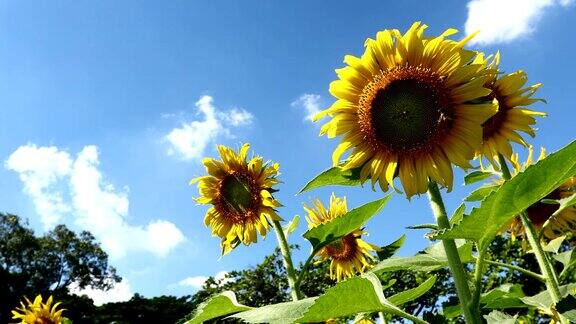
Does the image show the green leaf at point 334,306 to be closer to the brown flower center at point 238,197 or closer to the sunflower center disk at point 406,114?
the sunflower center disk at point 406,114

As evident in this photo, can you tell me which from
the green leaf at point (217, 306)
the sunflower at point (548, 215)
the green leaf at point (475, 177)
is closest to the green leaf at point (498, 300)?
the green leaf at point (475, 177)

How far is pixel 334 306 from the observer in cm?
150

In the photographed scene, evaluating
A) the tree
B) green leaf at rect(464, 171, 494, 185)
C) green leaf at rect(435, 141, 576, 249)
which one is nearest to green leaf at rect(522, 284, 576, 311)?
green leaf at rect(464, 171, 494, 185)

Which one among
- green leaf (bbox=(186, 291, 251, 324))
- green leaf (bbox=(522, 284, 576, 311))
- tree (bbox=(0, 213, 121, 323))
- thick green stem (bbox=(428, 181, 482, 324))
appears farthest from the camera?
tree (bbox=(0, 213, 121, 323))

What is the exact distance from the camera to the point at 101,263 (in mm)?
44750

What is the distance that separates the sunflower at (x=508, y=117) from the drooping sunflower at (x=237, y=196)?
1.50 m

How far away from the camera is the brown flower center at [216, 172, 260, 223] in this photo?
155 inches

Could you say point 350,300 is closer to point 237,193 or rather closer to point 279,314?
point 279,314

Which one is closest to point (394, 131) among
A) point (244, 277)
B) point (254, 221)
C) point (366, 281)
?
point (366, 281)

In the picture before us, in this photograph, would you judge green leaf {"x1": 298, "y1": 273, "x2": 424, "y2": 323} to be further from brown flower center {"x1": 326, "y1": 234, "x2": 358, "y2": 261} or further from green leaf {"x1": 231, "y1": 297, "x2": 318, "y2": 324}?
brown flower center {"x1": 326, "y1": 234, "x2": 358, "y2": 261}

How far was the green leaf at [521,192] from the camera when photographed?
49.6 inches

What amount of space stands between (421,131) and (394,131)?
4.2 inches

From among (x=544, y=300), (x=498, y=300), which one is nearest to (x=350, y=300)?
(x=498, y=300)

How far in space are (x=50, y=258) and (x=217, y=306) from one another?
45.4 m
